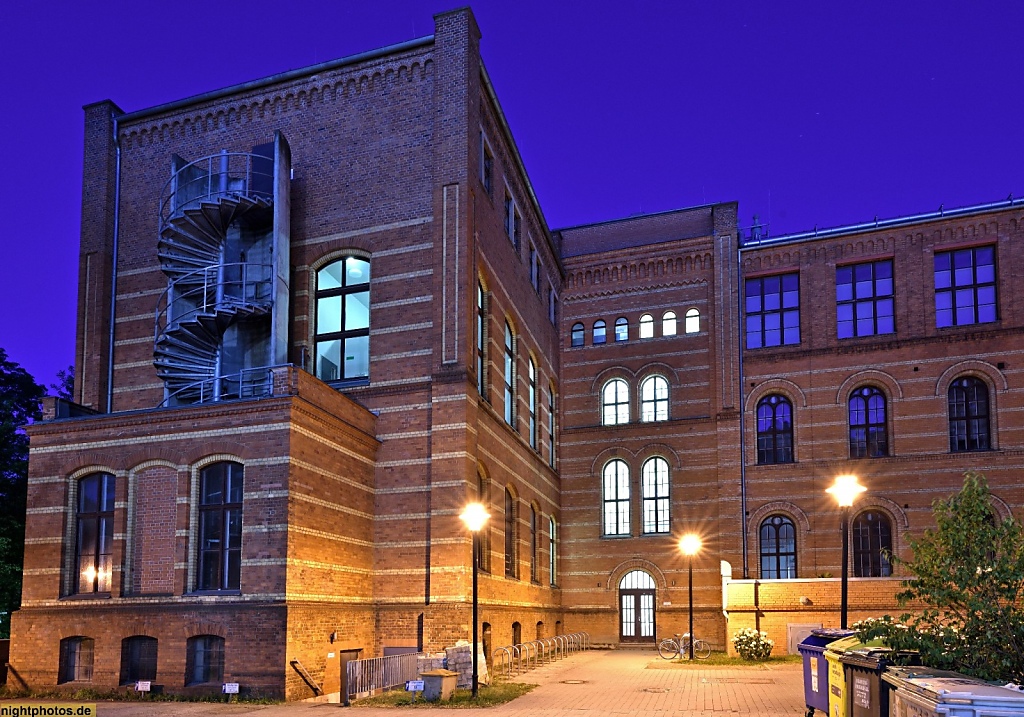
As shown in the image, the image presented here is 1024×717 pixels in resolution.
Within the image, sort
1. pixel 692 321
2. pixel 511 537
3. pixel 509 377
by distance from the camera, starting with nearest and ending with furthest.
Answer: pixel 511 537
pixel 509 377
pixel 692 321

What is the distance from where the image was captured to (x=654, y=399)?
1574 inches

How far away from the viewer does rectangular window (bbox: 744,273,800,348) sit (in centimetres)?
3856

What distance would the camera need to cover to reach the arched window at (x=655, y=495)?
127ft

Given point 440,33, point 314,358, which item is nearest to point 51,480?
point 314,358

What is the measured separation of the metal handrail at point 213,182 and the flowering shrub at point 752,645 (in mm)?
19619

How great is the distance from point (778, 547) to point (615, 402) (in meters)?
8.70

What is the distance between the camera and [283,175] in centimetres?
2670

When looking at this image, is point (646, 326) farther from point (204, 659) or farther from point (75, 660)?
point (75, 660)

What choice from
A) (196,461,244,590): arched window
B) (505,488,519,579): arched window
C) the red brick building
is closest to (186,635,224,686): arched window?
the red brick building

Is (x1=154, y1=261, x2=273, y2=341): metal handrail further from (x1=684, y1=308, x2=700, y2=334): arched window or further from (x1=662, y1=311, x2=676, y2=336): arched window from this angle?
(x1=684, y1=308, x2=700, y2=334): arched window

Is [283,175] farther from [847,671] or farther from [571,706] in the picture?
[847,671]

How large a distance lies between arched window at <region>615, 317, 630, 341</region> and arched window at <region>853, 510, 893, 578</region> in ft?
38.0

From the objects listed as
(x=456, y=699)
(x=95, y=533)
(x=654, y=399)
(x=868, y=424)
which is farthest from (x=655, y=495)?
(x=95, y=533)

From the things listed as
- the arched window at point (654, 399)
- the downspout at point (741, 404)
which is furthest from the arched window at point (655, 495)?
the downspout at point (741, 404)
